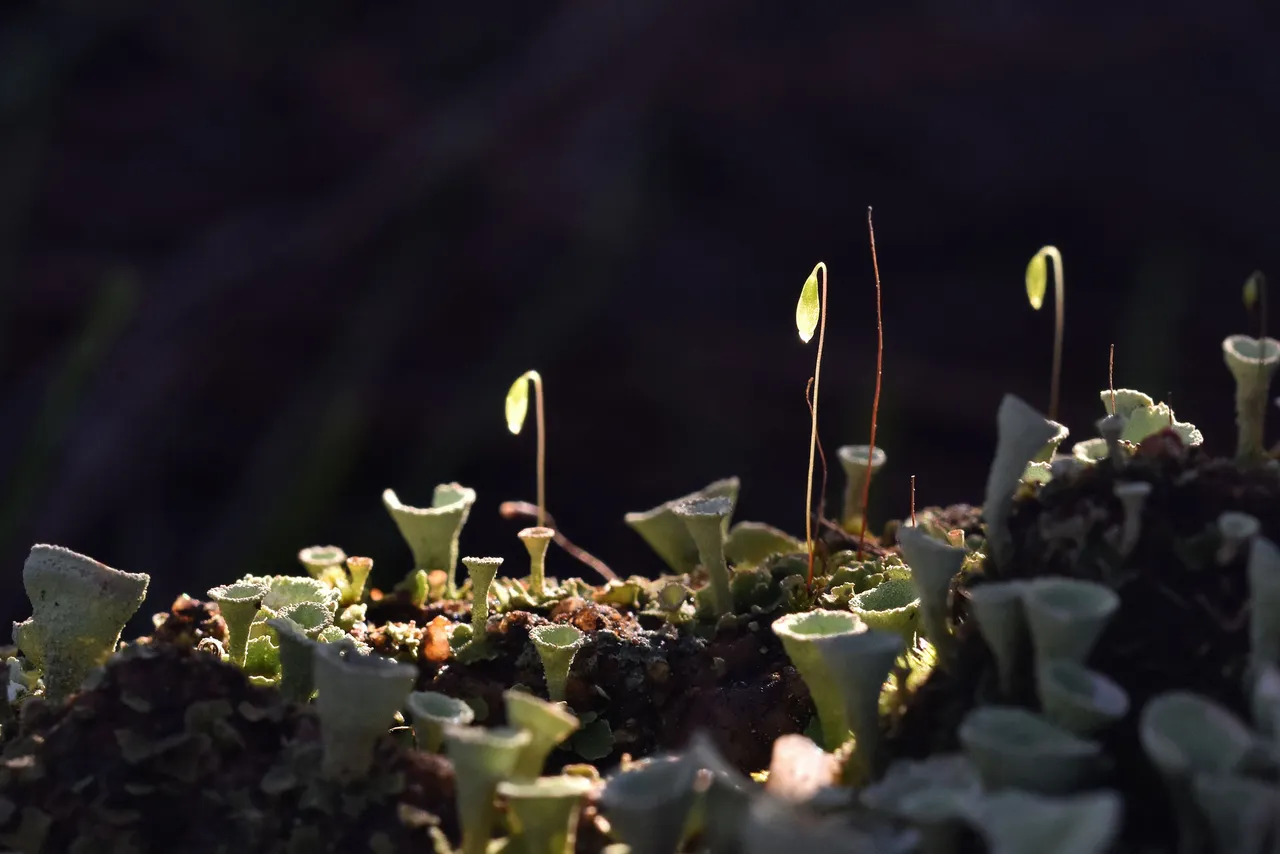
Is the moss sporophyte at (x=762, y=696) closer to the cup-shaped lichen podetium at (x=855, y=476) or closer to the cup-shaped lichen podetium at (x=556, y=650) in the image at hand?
the cup-shaped lichen podetium at (x=556, y=650)

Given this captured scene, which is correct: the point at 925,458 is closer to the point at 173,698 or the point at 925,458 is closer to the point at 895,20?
the point at 895,20

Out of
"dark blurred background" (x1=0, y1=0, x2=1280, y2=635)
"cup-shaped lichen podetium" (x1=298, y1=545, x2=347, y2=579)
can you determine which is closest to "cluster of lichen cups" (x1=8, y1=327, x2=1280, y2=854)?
"cup-shaped lichen podetium" (x1=298, y1=545, x2=347, y2=579)

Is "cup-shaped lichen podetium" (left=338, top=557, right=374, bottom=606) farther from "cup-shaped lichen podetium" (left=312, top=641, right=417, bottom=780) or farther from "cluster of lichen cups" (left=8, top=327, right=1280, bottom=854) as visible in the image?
"cup-shaped lichen podetium" (left=312, top=641, right=417, bottom=780)

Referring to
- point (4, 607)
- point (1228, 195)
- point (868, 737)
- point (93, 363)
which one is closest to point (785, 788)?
point (868, 737)

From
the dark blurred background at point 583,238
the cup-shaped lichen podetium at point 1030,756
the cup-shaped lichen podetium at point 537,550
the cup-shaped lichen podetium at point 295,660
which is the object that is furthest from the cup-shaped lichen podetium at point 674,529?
the dark blurred background at point 583,238

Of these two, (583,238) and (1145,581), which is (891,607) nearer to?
(1145,581)

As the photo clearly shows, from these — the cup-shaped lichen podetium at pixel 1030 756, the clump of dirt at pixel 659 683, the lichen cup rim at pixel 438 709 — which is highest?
the cup-shaped lichen podetium at pixel 1030 756
